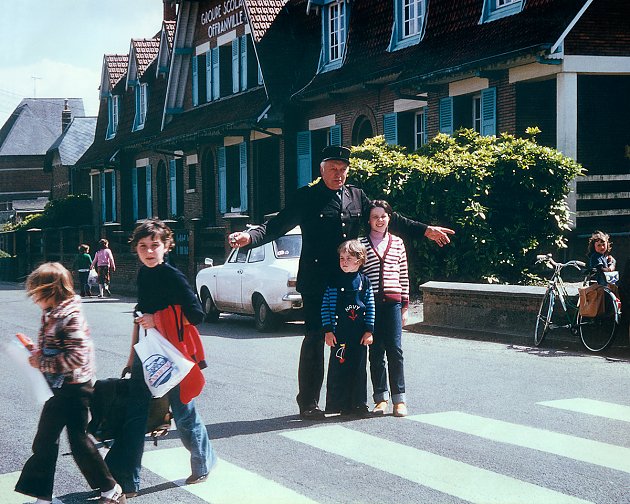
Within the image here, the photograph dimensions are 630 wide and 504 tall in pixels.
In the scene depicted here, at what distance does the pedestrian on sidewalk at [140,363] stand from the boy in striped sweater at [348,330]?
2310 mm

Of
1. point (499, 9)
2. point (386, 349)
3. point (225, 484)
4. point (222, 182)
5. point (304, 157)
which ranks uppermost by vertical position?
point (499, 9)

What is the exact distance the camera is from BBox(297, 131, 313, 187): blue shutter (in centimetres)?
2884

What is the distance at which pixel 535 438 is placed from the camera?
296 inches

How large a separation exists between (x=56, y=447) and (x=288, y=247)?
11140mm

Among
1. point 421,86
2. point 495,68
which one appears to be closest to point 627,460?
point 495,68

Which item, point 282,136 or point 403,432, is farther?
point 282,136

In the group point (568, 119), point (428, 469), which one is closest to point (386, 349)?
point (428, 469)

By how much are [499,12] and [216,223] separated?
15.3 m

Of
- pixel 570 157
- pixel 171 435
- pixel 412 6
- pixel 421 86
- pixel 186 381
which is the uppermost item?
pixel 412 6

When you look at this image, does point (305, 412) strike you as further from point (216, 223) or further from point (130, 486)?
point (216, 223)

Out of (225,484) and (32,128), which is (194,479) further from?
(32,128)

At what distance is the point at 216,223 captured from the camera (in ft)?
112

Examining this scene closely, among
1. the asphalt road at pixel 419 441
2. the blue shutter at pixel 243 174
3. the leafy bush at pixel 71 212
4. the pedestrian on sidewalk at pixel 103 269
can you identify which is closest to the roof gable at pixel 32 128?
the leafy bush at pixel 71 212

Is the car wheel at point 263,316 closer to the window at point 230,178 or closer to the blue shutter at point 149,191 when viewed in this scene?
the window at point 230,178
